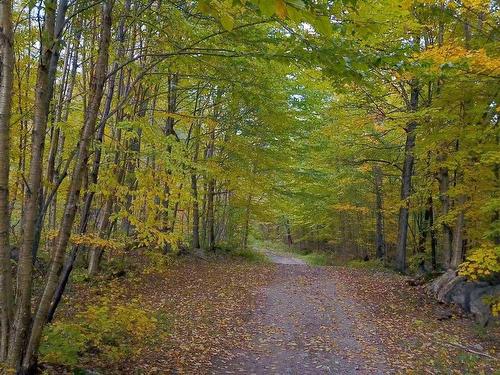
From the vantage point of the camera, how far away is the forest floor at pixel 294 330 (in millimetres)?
6129

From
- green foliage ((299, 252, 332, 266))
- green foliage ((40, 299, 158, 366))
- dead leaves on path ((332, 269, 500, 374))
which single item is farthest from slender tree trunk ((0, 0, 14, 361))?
green foliage ((299, 252, 332, 266))

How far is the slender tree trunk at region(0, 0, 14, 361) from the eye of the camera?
3.55 meters

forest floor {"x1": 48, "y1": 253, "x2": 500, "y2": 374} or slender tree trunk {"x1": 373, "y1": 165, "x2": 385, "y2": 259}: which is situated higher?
slender tree trunk {"x1": 373, "y1": 165, "x2": 385, "y2": 259}

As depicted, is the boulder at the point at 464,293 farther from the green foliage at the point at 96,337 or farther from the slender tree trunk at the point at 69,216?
the slender tree trunk at the point at 69,216

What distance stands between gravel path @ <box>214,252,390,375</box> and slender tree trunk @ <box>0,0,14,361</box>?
3075mm

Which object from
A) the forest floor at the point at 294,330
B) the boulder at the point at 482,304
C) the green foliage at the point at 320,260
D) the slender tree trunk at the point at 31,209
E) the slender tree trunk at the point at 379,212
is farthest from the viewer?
the green foliage at the point at 320,260

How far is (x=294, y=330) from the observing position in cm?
798

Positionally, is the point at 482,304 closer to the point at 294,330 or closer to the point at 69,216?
the point at 294,330

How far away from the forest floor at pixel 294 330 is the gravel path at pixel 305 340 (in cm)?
2

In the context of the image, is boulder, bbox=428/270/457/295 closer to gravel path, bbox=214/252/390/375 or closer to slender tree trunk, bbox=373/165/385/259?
gravel path, bbox=214/252/390/375

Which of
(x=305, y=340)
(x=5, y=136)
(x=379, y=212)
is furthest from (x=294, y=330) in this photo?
(x=379, y=212)

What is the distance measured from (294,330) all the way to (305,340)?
567 mm

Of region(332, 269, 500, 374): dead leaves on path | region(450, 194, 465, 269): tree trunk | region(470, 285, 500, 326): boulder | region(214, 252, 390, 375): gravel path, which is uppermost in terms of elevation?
region(450, 194, 465, 269): tree trunk

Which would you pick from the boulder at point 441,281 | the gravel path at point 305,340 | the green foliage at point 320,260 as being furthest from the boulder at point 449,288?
the green foliage at point 320,260
